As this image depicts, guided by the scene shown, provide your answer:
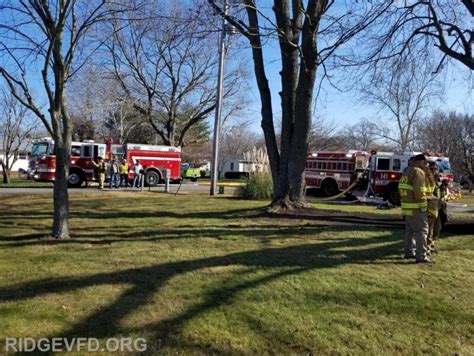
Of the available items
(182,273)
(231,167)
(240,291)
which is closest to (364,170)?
(182,273)

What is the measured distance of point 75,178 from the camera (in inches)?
1082

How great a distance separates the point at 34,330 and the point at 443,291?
177 inches

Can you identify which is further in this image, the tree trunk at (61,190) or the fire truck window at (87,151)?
the fire truck window at (87,151)

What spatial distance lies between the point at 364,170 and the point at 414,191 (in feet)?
59.0

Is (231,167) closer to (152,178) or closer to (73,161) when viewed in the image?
(152,178)

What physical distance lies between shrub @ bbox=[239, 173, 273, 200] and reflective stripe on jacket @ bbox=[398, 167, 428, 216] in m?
11.8

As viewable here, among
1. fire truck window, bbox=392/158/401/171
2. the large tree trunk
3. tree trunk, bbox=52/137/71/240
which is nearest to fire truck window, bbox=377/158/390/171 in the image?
fire truck window, bbox=392/158/401/171

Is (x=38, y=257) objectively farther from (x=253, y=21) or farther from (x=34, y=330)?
(x=253, y=21)

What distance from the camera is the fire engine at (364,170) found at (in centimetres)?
2312

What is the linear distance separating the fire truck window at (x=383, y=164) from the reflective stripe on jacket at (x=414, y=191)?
634 inches

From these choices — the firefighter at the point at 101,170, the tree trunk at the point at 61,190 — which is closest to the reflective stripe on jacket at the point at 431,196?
the tree trunk at the point at 61,190

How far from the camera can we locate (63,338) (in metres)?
4.30

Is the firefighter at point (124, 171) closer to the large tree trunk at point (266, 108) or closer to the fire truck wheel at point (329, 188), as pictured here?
the fire truck wheel at point (329, 188)

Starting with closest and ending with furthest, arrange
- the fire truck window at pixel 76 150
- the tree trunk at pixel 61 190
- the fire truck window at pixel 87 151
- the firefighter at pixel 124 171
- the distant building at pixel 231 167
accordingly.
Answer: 1. the tree trunk at pixel 61 190
2. the firefighter at pixel 124 171
3. the fire truck window at pixel 76 150
4. the fire truck window at pixel 87 151
5. the distant building at pixel 231 167
